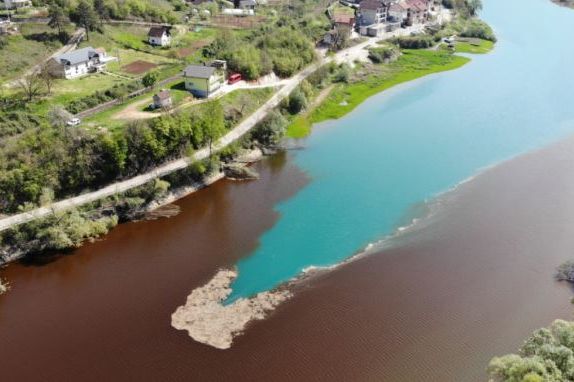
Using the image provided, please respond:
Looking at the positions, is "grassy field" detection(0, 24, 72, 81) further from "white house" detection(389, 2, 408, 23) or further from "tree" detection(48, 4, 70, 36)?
"white house" detection(389, 2, 408, 23)

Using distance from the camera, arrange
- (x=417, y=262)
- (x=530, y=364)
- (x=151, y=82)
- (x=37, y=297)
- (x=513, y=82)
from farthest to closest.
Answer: (x=513, y=82) → (x=151, y=82) → (x=417, y=262) → (x=37, y=297) → (x=530, y=364)

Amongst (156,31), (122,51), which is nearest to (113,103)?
(122,51)

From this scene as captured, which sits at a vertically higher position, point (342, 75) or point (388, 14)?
point (388, 14)

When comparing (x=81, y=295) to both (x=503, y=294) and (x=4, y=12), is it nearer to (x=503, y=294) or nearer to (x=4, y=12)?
(x=503, y=294)

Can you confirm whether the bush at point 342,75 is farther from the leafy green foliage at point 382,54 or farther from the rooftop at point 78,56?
the rooftop at point 78,56

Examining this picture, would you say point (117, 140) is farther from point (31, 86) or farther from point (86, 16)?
point (86, 16)

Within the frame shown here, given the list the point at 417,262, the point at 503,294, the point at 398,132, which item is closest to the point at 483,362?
the point at 503,294

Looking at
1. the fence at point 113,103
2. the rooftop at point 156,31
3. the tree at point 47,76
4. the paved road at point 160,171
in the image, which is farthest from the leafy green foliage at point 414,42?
the tree at point 47,76
